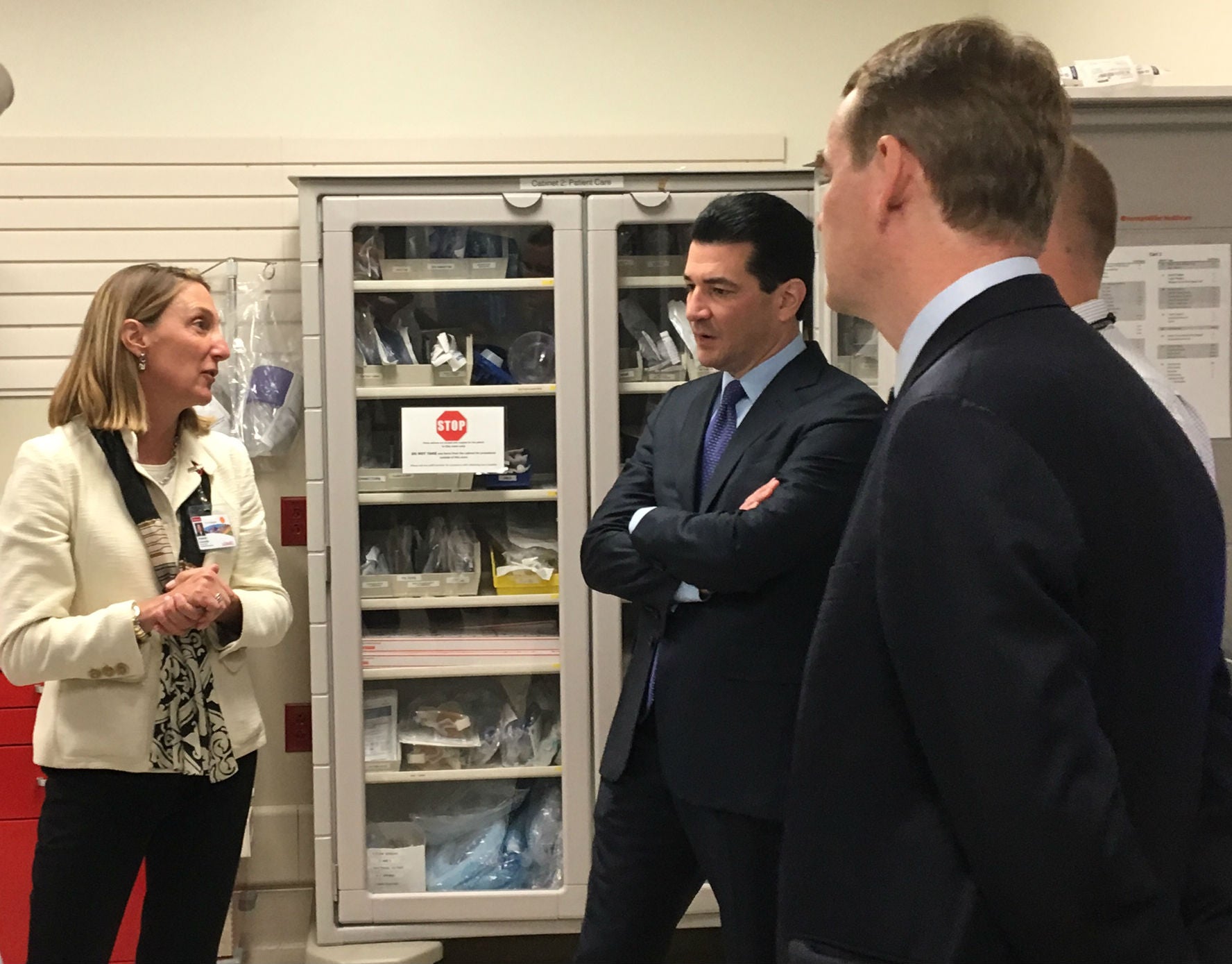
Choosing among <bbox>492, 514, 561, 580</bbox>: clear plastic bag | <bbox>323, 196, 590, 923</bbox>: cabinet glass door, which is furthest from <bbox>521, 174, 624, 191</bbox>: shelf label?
<bbox>492, 514, 561, 580</bbox>: clear plastic bag

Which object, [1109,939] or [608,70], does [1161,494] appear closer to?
[1109,939]

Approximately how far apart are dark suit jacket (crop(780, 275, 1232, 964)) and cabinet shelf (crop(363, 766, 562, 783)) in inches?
92.8

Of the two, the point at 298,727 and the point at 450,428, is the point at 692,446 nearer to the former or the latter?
the point at 450,428

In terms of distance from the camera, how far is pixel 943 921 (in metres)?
0.88

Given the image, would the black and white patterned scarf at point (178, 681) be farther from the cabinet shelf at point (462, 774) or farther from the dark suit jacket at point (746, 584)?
the cabinet shelf at point (462, 774)

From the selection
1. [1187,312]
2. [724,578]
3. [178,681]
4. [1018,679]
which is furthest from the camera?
[1187,312]

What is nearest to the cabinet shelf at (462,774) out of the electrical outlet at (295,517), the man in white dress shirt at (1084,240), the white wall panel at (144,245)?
the electrical outlet at (295,517)

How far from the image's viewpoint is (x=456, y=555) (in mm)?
3277

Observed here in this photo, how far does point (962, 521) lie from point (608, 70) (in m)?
3.06

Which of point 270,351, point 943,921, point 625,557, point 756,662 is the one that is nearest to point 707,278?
point 625,557

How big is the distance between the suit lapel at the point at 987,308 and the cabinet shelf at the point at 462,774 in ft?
8.16

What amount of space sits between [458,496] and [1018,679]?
2459mm

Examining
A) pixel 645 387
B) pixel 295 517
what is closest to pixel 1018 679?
pixel 645 387

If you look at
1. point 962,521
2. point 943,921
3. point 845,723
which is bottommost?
point 943,921
